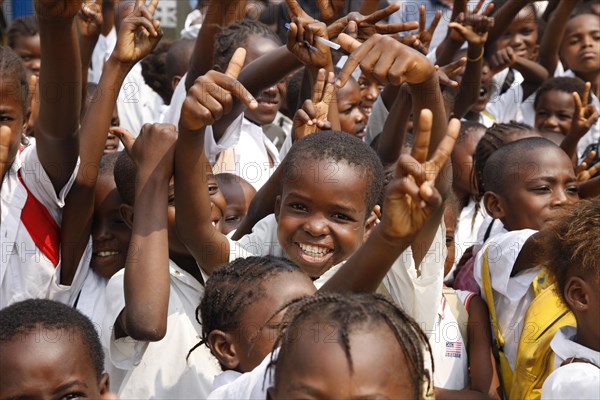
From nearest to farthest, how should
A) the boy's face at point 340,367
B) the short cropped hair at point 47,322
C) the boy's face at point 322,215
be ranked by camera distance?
the boy's face at point 340,367
the short cropped hair at point 47,322
the boy's face at point 322,215

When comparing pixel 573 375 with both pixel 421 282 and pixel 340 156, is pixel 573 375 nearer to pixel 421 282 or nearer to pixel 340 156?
pixel 421 282

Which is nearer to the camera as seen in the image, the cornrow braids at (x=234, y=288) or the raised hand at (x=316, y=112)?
the cornrow braids at (x=234, y=288)

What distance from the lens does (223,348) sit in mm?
2189

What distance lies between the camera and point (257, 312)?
7.03 feet

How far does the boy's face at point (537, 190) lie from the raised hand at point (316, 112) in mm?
715

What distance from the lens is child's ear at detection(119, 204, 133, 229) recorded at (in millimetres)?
2908

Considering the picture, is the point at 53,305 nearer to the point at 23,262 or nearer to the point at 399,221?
the point at 23,262

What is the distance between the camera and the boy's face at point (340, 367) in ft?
5.16

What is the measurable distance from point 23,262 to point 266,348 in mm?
991

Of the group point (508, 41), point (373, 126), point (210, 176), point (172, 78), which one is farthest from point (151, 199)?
point (508, 41)

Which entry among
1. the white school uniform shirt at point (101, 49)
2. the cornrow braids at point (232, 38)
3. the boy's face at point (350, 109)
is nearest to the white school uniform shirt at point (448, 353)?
the boy's face at point (350, 109)

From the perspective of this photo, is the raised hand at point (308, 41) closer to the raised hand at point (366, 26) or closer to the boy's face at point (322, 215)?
the raised hand at point (366, 26)

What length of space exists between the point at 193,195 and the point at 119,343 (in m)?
0.44

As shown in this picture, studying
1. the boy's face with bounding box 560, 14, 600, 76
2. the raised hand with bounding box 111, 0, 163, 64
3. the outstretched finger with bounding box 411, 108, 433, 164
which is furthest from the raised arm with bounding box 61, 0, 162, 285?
the boy's face with bounding box 560, 14, 600, 76
